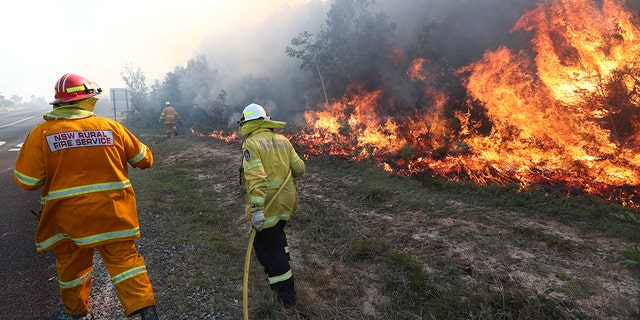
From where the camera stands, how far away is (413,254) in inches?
163

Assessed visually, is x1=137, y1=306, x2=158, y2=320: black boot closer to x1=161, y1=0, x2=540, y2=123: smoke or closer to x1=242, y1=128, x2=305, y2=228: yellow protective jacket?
x1=242, y1=128, x2=305, y2=228: yellow protective jacket

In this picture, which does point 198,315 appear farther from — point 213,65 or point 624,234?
point 213,65

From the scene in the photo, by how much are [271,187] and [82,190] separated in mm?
1560

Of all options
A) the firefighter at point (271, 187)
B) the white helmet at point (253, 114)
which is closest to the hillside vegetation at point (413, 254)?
the firefighter at point (271, 187)

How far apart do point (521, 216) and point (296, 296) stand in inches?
148

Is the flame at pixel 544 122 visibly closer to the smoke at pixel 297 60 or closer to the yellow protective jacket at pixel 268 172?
the smoke at pixel 297 60

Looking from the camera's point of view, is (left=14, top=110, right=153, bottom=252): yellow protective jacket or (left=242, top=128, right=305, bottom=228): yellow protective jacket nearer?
(left=14, top=110, right=153, bottom=252): yellow protective jacket

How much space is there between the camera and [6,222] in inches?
208

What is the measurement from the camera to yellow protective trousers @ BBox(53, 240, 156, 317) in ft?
8.63

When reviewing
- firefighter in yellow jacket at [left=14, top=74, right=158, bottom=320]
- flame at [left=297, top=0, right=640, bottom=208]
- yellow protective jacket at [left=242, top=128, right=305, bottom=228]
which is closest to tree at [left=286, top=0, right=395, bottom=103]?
flame at [left=297, top=0, right=640, bottom=208]

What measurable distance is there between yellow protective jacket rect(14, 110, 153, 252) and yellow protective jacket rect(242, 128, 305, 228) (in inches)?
42.2

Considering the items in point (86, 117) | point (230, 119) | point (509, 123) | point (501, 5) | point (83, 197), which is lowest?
point (230, 119)

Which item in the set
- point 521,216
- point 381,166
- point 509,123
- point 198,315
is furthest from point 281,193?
point 509,123

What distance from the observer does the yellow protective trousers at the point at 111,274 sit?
263 cm
